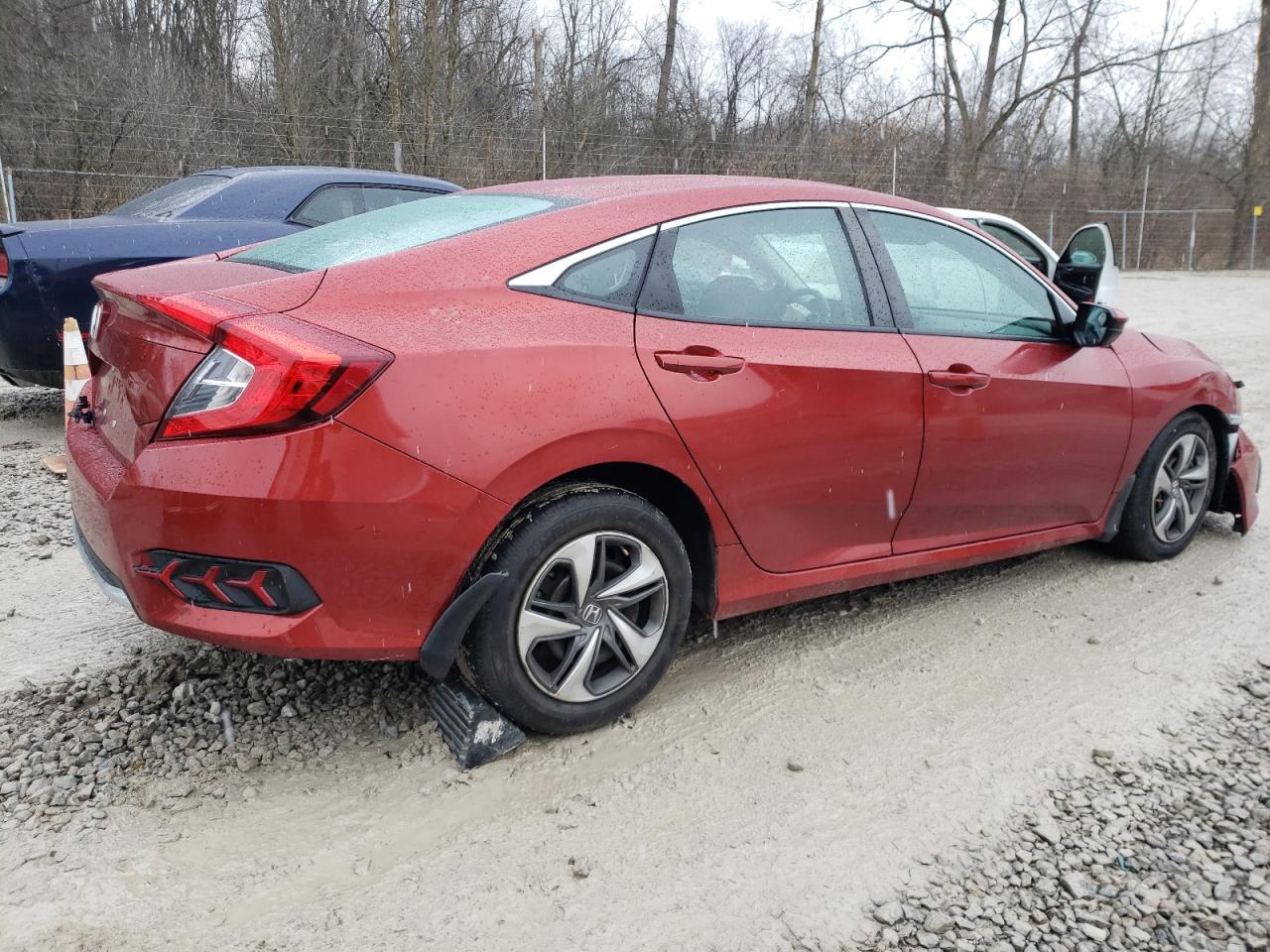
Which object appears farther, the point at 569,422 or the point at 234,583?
the point at 569,422

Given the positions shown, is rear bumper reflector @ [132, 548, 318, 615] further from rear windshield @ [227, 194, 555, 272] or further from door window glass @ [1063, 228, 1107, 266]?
door window glass @ [1063, 228, 1107, 266]

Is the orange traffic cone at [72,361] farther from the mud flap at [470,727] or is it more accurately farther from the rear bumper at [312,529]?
the mud flap at [470,727]

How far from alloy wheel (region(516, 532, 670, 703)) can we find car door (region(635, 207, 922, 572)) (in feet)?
1.08

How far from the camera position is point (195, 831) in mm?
2338

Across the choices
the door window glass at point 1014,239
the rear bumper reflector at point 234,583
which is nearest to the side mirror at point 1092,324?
the rear bumper reflector at point 234,583

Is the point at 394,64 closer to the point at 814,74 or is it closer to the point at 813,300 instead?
the point at 814,74

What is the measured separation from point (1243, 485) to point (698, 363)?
125 inches

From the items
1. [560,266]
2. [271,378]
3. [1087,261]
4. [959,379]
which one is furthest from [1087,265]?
[271,378]

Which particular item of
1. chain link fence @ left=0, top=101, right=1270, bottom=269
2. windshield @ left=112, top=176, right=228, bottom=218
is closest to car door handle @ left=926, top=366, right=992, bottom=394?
windshield @ left=112, top=176, right=228, bottom=218

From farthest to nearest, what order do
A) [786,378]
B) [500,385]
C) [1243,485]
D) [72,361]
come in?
[72,361], [1243,485], [786,378], [500,385]

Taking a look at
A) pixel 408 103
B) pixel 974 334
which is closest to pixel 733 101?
pixel 408 103

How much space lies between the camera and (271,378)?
2205 mm

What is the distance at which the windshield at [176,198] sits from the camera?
239 inches

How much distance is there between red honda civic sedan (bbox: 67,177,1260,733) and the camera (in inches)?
88.9
